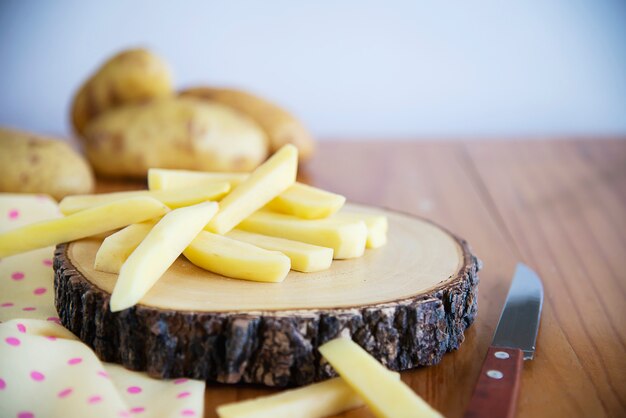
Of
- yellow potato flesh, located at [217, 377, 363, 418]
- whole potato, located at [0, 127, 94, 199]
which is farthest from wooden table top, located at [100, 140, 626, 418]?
whole potato, located at [0, 127, 94, 199]

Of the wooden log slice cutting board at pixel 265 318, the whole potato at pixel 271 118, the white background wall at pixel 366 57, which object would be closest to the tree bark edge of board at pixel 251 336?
the wooden log slice cutting board at pixel 265 318

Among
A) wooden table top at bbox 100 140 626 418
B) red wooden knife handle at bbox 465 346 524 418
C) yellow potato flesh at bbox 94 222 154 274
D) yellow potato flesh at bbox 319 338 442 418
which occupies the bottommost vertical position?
wooden table top at bbox 100 140 626 418

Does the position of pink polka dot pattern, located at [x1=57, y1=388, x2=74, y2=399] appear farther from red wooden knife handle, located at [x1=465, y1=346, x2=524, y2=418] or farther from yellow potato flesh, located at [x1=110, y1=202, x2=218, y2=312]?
red wooden knife handle, located at [x1=465, y1=346, x2=524, y2=418]

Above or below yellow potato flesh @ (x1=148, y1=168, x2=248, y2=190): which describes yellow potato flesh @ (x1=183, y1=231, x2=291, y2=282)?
below

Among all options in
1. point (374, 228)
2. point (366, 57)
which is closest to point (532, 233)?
point (374, 228)

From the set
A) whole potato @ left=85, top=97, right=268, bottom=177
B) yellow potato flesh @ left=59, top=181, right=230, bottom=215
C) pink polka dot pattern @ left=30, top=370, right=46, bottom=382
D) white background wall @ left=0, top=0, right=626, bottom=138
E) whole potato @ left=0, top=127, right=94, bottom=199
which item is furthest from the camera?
white background wall @ left=0, top=0, right=626, bottom=138

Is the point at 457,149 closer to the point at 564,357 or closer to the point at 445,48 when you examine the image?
the point at 445,48

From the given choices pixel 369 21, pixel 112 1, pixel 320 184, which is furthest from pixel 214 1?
pixel 320 184
